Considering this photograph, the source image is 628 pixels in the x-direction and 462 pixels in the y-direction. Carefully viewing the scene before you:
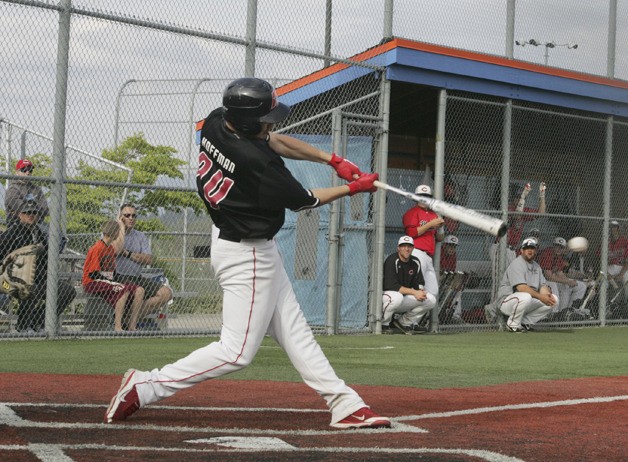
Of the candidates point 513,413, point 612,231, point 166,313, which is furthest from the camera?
point 612,231

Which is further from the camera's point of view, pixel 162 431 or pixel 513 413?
pixel 513 413

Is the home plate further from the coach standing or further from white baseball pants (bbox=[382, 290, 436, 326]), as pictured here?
the coach standing

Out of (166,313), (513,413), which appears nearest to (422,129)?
(166,313)

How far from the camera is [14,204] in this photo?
1065 cm

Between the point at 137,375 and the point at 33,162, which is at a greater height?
the point at 33,162

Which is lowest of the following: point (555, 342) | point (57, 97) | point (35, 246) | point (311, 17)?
point (555, 342)

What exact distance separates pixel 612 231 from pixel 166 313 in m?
8.59

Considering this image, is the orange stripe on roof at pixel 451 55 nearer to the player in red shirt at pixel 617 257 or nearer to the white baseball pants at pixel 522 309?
the player in red shirt at pixel 617 257

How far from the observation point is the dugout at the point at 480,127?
1408 cm

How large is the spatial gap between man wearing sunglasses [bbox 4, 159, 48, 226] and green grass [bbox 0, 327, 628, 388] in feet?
4.38

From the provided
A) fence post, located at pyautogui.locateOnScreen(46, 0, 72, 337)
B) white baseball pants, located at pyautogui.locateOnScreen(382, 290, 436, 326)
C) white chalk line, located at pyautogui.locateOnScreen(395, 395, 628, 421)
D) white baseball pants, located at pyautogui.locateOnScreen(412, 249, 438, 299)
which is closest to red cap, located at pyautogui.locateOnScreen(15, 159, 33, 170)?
fence post, located at pyautogui.locateOnScreen(46, 0, 72, 337)

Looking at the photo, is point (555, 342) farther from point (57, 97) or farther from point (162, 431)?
point (162, 431)

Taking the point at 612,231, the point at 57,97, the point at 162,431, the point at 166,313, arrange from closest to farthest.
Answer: the point at 162,431
the point at 57,97
the point at 166,313
the point at 612,231

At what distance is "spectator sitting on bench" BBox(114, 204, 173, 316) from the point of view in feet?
37.7
